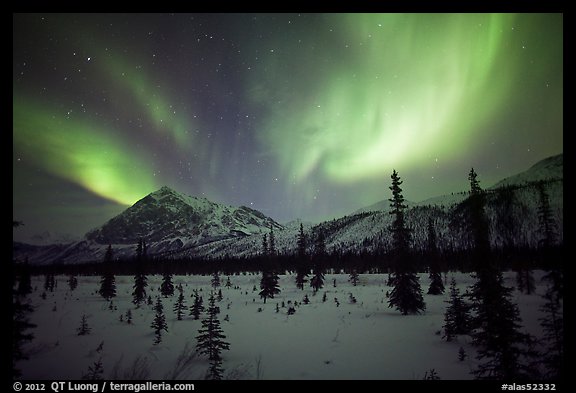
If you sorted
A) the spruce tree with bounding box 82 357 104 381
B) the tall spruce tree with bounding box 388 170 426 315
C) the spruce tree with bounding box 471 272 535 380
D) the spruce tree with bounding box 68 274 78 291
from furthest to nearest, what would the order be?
1. the spruce tree with bounding box 68 274 78 291
2. the tall spruce tree with bounding box 388 170 426 315
3. the spruce tree with bounding box 471 272 535 380
4. the spruce tree with bounding box 82 357 104 381

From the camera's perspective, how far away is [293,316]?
61.2ft

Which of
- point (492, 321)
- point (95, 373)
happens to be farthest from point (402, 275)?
point (95, 373)

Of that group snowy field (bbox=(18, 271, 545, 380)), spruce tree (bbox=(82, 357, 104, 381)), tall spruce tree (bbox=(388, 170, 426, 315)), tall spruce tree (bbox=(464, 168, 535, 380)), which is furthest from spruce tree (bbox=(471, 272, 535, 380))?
spruce tree (bbox=(82, 357, 104, 381))

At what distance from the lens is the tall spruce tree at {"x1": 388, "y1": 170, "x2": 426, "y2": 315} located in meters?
18.7

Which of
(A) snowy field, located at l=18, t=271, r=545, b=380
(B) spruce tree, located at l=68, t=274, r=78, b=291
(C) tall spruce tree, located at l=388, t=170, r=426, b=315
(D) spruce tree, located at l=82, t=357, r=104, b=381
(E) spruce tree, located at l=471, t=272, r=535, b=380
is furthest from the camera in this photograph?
(B) spruce tree, located at l=68, t=274, r=78, b=291

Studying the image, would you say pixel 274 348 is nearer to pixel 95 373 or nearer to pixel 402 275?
pixel 95 373

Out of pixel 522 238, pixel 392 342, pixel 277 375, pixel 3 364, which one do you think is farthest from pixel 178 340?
pixel 522 238

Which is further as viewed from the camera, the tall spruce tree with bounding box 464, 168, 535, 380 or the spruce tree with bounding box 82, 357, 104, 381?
the tall spruce tree with bounding box 464, 168, 535, 380

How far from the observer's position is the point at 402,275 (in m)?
19.8

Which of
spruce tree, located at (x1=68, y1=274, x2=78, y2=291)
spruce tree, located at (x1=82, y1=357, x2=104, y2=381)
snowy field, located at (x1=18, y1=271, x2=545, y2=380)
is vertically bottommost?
spruce tree, located at (x1=68, y1=274, x2=78, y2=291)

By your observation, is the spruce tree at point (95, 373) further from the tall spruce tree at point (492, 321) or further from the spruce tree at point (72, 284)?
the spruce tree at point (72, 284)

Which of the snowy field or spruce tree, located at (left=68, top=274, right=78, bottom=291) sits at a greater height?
the snowy field

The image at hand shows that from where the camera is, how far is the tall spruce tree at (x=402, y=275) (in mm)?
18688

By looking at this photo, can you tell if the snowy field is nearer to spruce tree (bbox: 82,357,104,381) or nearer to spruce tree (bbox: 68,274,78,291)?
spruce tree (bbox: 82,357,104,381)
